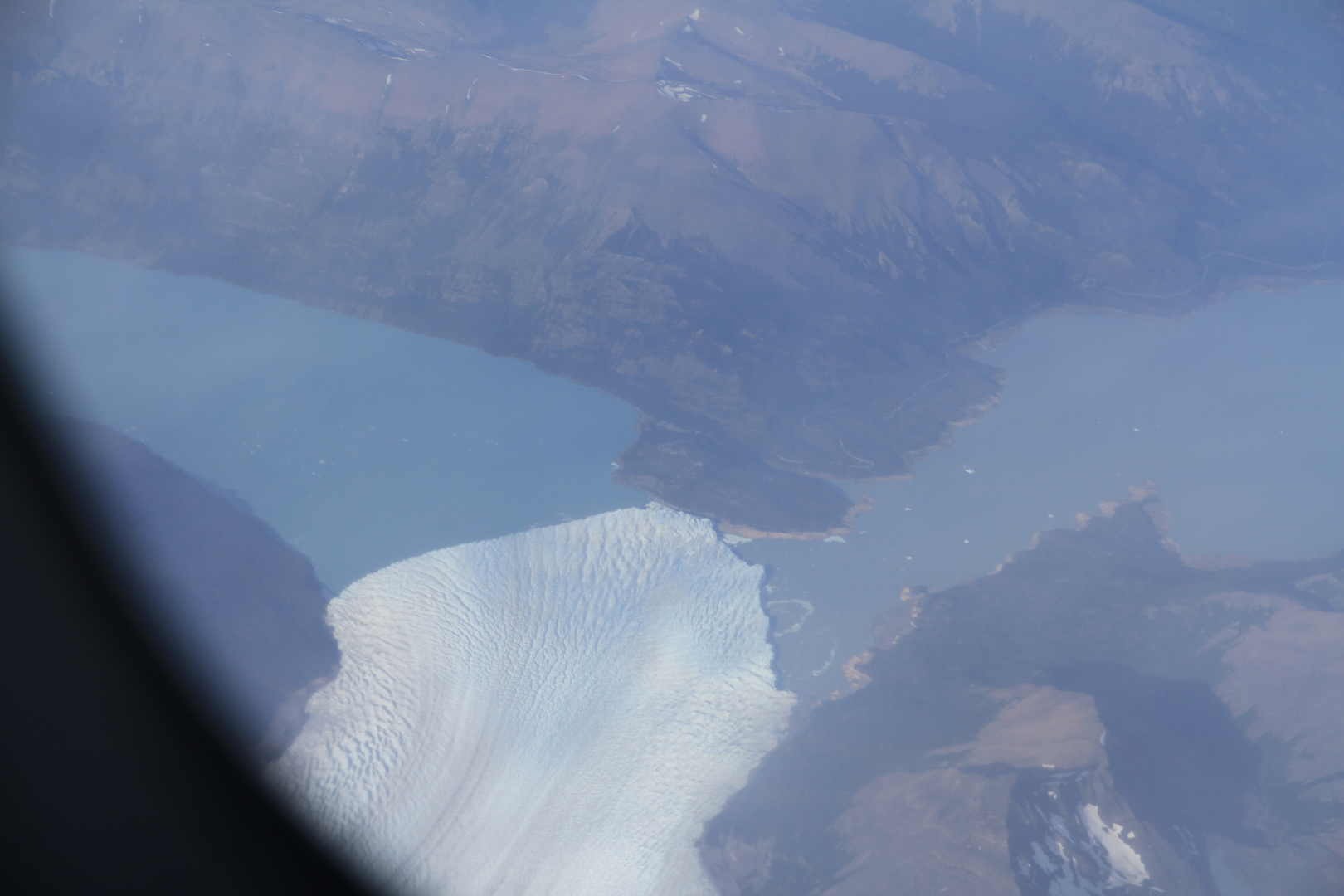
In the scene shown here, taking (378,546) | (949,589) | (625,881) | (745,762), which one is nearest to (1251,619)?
(949,589)

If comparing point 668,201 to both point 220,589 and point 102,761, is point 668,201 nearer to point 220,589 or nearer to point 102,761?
point 220,589

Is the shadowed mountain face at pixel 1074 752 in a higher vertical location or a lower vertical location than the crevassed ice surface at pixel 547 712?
higher

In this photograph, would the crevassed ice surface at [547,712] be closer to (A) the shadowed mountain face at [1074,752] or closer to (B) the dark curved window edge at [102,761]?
(A) the shadowed mountain face at [1074,752]

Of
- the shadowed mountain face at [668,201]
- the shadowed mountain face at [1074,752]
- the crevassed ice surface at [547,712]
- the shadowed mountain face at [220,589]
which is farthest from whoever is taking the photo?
the shadowed mountain face at [668,201]

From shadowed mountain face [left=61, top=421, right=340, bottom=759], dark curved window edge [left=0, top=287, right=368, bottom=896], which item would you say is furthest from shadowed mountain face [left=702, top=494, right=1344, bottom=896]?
shadowed mountain face [left=61, top=421, right=340, bottom=759]

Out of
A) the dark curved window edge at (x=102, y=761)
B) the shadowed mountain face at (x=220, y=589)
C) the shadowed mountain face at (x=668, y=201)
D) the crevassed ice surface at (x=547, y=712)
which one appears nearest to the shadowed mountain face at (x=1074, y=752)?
the crevassed ice surface at (x=547, y=712)

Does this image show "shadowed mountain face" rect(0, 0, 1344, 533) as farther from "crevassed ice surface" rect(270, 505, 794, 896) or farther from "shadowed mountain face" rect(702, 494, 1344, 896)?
"shadowed mountain face" rect(702, 494, 1344, 896)

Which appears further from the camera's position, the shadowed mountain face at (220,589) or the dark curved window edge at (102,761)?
the shadowed mountain face at (220,589)

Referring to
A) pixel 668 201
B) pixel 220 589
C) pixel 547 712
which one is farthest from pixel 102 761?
pixel 668 201
